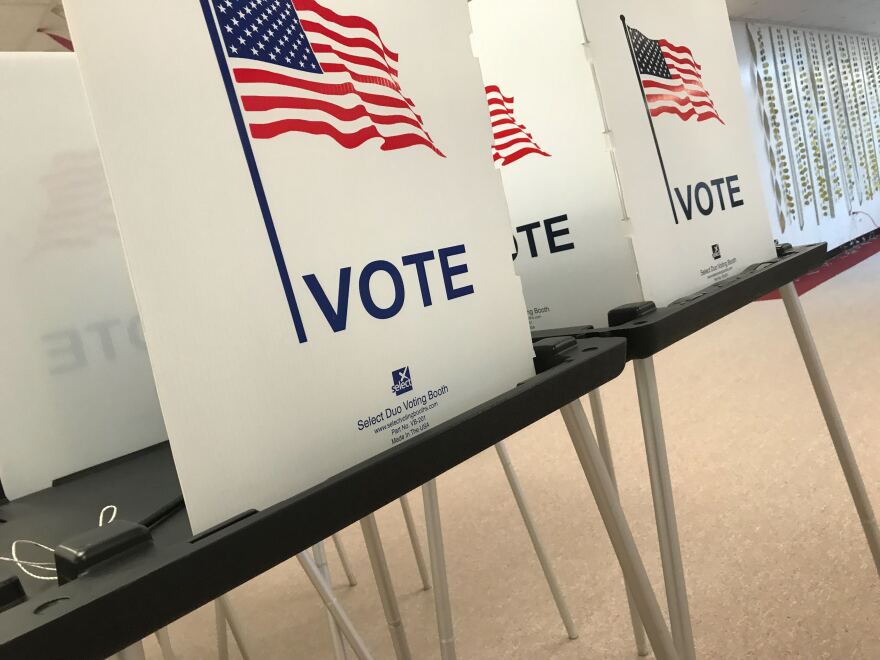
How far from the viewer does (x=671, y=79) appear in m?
0.84

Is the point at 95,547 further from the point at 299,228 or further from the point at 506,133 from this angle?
the point at 506,133

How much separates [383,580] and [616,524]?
812 mm

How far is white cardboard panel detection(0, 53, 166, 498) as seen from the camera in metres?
0.65

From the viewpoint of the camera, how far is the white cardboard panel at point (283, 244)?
0.38 meters

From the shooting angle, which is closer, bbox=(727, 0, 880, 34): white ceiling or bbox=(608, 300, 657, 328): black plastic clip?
bbox=(608, 300, 657, 328): black plastic clip

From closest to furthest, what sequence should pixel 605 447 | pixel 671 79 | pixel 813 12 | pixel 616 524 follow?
pixel 616 524
pixel 671 79
pixel 605 447
pixel 813 12

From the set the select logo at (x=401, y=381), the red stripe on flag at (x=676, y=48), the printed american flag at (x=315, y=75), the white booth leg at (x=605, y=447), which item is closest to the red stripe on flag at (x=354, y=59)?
the printed american flag at (x=315, y=75)

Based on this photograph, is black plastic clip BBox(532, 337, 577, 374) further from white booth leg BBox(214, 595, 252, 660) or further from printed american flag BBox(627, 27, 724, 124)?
white booth leg BBox(214, 595, 252, 660)

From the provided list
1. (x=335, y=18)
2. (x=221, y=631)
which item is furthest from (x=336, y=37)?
(x=221, y=631)

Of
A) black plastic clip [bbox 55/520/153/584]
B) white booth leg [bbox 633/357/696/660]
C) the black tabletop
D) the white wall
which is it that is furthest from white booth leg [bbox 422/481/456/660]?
the white wall

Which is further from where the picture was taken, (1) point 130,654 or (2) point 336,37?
(2) point 336,37

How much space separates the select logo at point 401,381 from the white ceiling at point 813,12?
551 centimetres

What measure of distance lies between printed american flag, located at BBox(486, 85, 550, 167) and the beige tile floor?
1.02m

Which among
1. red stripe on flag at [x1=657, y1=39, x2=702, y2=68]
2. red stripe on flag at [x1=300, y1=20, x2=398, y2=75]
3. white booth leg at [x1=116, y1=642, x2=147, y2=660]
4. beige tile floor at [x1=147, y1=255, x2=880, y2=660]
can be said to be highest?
red stripe on flag at [x1=657, y1=39, x2=702, y2=68]
